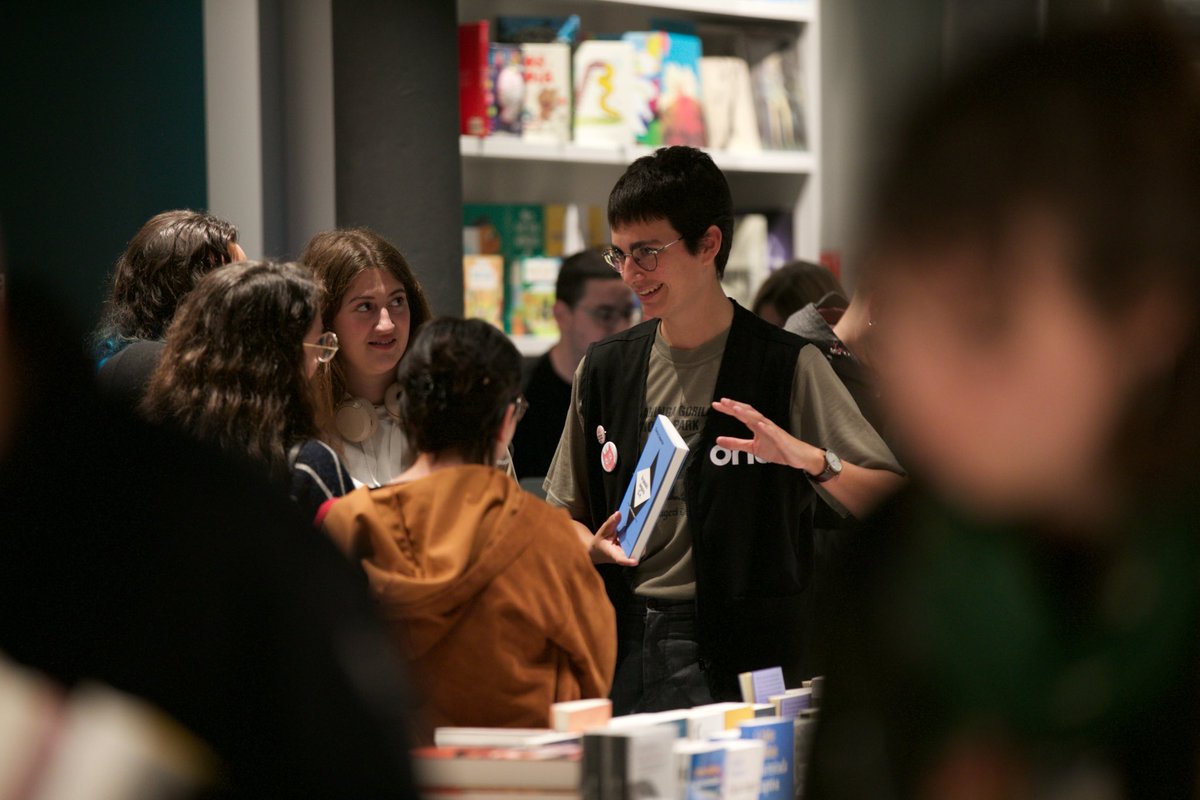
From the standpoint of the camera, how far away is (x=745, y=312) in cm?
249

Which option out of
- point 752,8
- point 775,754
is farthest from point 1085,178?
point 752,8

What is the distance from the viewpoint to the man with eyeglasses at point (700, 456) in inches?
91.7

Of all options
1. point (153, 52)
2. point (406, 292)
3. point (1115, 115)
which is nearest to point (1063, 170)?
point (1115, 115)

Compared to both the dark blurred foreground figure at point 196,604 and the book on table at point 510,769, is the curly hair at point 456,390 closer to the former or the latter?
the book on table at point 510,769

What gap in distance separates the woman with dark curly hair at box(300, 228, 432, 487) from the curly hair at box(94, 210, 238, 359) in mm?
188

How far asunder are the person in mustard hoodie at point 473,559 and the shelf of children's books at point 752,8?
9.02ft

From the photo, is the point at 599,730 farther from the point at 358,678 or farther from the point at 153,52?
the point at 153,52

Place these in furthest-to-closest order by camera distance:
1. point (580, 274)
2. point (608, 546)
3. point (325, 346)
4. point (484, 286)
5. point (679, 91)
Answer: point (679, 91), point (484, 286), point (580, 274), point (608, 546), point (325, 346)

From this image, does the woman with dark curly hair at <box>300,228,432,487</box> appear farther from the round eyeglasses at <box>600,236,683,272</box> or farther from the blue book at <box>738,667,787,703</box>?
the blue book at <box>738,667,787,703</box>

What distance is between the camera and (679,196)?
249cm

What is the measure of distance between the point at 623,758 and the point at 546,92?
3.08 m

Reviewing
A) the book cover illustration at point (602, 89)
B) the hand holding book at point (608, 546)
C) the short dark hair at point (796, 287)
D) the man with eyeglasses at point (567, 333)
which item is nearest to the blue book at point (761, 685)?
the hand holding book at point (608, 546)

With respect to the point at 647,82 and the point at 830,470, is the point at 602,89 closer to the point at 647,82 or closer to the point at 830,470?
the point at 647,82

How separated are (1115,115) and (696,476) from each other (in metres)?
1.83
